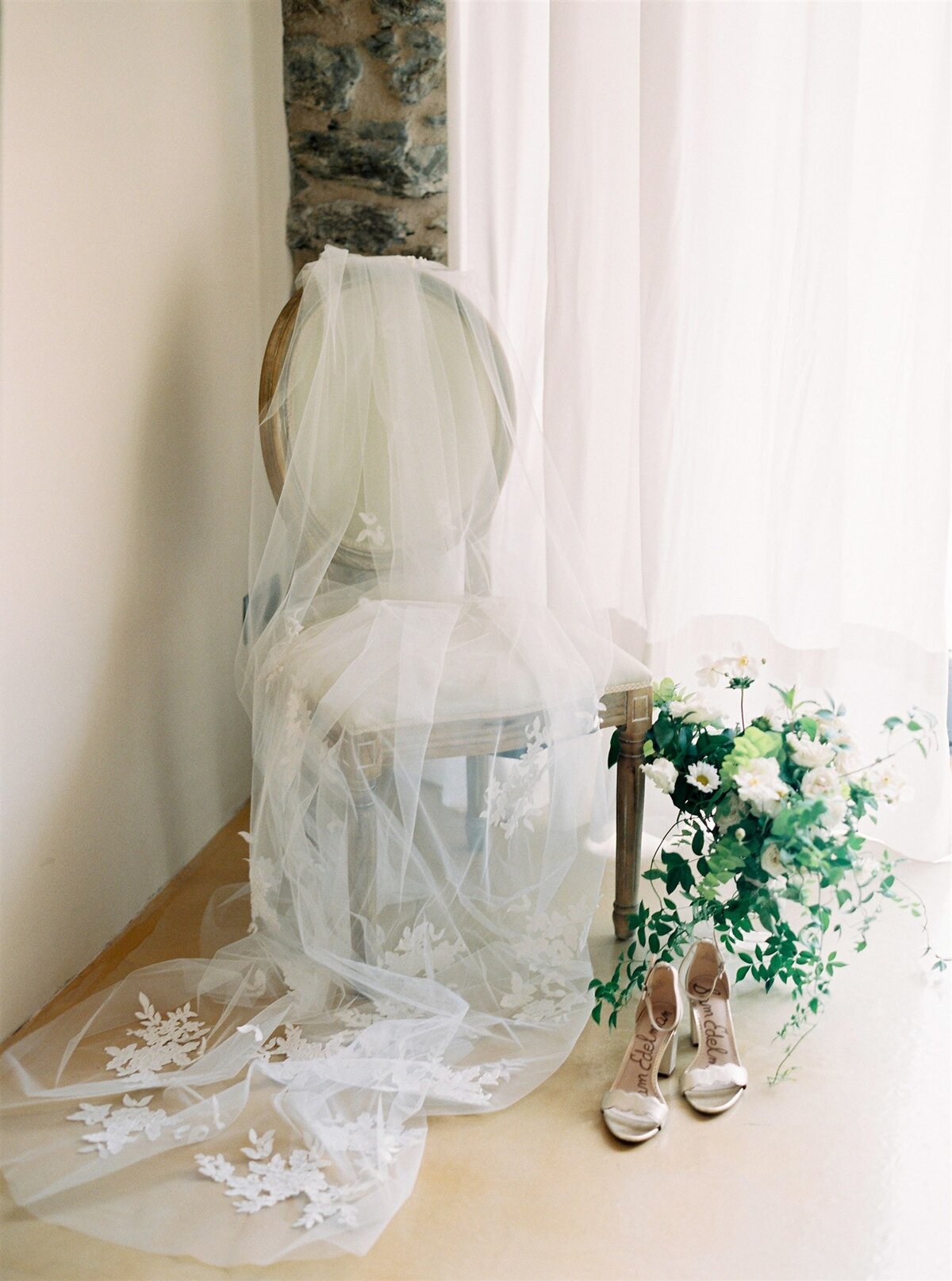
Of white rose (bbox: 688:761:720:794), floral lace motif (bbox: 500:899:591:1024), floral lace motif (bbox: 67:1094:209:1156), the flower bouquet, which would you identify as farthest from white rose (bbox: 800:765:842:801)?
floral lace motif (bbox: 67:1094:209:1156)

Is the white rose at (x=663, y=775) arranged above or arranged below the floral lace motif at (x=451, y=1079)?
above

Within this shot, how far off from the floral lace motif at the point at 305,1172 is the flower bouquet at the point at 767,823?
1.27 ft

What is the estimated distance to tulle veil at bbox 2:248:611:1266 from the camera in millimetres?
1272

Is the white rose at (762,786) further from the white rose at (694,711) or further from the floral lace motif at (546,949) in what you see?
the floral lace motif at (546,949)

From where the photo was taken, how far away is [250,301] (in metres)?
2.25

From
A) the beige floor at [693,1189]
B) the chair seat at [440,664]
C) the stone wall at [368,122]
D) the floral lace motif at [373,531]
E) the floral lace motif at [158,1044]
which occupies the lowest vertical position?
the beige floor at [693,1189]

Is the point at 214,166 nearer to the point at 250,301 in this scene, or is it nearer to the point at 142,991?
the point at 250,301

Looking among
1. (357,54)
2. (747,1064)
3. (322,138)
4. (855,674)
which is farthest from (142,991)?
(357,54)

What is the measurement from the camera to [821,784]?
4.71 ft

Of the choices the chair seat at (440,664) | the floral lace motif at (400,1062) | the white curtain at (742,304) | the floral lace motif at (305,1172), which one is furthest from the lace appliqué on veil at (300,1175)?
the white curtain at (742,304)

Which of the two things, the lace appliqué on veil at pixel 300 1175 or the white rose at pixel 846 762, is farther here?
the white rose at pixel 846 762

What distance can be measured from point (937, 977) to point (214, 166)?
6.54 ft

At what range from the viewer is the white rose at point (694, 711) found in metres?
1.61

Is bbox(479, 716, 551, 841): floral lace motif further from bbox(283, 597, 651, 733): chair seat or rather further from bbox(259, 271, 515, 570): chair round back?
bbox(259, 271, 515, 570): chair round back
